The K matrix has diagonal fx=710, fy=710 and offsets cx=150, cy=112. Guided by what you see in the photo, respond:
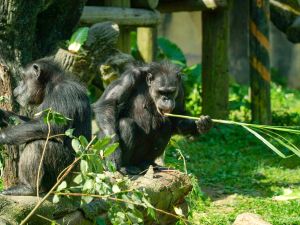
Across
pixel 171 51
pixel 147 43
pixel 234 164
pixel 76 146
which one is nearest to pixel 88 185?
pixel 76 146

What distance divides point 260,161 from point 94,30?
452 centimetres

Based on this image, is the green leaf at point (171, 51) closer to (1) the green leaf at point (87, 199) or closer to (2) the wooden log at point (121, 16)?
(2) the wooden log at point (121, 16)

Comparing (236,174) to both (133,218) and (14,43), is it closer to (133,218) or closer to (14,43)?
(14,43)

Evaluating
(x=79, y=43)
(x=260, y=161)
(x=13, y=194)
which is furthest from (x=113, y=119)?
(x=260, y=161)

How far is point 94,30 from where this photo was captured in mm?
8422

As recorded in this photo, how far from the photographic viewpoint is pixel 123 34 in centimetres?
1173

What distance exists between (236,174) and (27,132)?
533cm

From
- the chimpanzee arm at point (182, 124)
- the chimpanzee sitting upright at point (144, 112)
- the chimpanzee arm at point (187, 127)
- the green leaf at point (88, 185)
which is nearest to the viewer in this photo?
the green leaf at point (88, 185)

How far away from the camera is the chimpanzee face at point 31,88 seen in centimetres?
677

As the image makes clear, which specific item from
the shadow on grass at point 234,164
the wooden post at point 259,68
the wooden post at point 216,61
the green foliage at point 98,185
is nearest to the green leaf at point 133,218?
the green foliage at point 98,185

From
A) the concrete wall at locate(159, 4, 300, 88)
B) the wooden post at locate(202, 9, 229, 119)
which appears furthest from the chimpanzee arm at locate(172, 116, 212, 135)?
the concrete wall at locate(159, 4, 300, 88)

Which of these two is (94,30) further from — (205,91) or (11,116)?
(205,91)

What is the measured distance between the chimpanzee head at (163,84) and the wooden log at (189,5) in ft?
14.4

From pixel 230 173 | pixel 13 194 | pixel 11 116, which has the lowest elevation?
pixel 230 173
